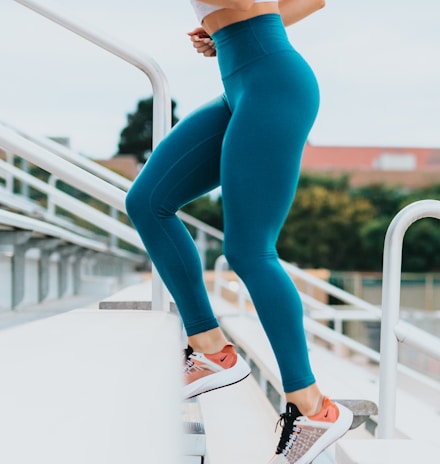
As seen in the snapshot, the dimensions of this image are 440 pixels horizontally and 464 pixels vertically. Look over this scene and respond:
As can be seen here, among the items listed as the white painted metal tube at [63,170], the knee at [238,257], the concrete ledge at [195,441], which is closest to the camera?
the concrete ledge at [195,441]

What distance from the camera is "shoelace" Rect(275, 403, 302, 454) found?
1.05m

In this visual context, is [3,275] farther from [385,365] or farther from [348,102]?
[348,102]

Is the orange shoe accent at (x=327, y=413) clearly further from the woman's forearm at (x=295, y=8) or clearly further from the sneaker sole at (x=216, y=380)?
the woman's forearm at (x=295, y=8)

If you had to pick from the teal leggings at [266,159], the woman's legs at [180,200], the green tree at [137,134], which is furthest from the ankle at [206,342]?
the green tree at [137,134]

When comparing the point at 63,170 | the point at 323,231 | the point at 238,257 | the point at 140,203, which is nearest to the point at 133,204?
the point at 140,203

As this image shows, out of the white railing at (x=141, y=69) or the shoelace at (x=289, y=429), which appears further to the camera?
the white railing at (x=141, y=69)

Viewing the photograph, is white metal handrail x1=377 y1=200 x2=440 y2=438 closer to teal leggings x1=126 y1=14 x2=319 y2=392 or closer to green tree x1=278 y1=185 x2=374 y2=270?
teal leggings x1=126 y1=14 x2=319 y2=392

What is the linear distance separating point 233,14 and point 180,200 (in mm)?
275

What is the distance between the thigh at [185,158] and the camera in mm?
1172

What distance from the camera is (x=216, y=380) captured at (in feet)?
3.81

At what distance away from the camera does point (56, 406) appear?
13.4 inches

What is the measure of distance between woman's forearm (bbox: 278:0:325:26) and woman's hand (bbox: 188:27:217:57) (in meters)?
0.12

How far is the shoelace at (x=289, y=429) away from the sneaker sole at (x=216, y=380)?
0.40ft

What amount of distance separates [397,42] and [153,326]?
37.9 metres
